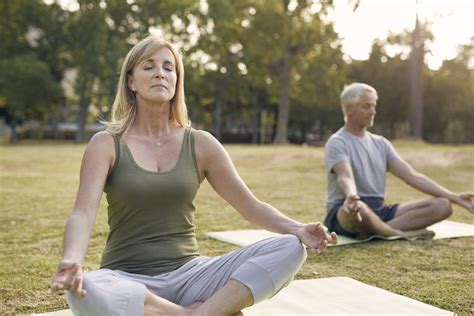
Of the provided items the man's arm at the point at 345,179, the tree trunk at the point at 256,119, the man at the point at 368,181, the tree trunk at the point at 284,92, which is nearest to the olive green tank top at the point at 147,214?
the man's arm at the point at 345,179

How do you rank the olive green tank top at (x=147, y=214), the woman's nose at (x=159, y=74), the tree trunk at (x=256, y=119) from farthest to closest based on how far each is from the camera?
the tree trunk at (x=256, y=119), the woman's nose at (x=159, y=74), the olive green tank top at (x=147, y=214)

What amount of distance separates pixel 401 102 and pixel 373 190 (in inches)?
1625

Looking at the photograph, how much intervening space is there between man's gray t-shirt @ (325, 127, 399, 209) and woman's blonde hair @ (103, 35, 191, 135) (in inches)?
111

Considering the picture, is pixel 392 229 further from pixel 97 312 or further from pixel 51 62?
pixel 51 62

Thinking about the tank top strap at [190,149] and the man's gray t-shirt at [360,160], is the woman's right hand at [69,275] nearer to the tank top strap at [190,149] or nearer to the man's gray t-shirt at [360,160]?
the tank top strap at [190,149]

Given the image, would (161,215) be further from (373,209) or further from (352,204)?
(373,209)

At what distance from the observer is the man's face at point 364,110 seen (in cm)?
585

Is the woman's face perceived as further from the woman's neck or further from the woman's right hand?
the woman's right hand

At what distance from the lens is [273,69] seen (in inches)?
1516

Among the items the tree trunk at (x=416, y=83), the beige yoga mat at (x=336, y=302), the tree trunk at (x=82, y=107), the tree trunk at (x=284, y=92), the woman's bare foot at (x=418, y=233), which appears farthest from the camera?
the tree trunk at (x=82, y=107)

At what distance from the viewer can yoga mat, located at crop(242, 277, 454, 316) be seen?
3.49 m

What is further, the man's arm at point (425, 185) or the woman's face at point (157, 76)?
the man's arm at point (425, 185)

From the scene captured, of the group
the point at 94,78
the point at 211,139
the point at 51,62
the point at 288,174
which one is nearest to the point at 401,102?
the point at 94,78

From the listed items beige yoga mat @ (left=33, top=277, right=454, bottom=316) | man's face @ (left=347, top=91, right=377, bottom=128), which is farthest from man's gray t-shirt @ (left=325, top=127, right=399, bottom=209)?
beige yoga mat @ (left=33, top=277, right=454, bottom=316)
